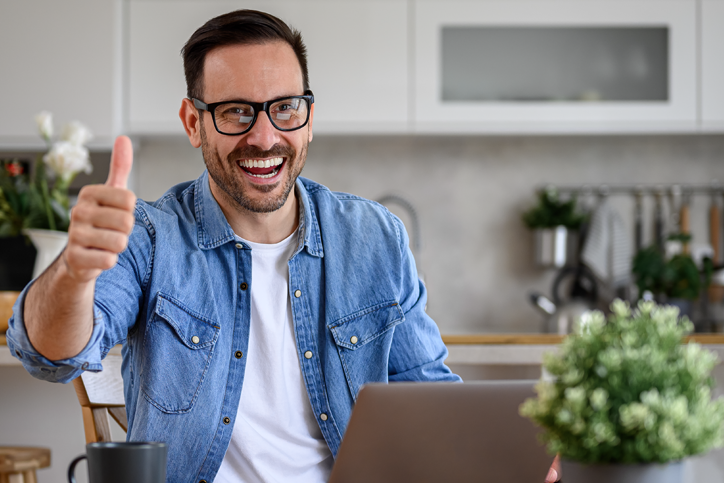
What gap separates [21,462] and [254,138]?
1173mm

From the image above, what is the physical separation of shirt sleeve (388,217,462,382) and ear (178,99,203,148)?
1.48 feet

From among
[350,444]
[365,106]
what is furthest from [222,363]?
[365,106]

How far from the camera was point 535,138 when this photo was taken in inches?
125

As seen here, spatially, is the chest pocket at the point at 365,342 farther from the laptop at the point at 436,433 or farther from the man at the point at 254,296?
the laptop at the point at 436,433

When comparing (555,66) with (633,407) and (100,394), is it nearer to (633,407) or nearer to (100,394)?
(100,394)

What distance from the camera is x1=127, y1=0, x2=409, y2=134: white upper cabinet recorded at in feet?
9.30

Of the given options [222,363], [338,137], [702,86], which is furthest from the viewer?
[338,137]

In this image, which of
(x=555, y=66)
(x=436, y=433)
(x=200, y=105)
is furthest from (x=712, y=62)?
(x=436, y=433)

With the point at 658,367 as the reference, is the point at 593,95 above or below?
above

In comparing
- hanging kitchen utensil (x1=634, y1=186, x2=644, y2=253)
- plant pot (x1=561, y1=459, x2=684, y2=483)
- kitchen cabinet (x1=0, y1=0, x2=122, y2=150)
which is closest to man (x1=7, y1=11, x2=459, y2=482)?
plant pot (x1=561, y1=459, x2=684, y2=483)

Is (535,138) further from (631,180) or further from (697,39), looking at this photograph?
(697,39)

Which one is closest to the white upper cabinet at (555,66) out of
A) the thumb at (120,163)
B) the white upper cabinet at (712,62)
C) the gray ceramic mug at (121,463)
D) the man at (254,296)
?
the white upper cabinet at (712,62)

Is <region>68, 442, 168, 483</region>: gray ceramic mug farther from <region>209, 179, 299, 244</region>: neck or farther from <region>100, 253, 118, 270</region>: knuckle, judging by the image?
<region>209, 179, 299, 244</region>: neck

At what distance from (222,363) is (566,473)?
2.46 ft
